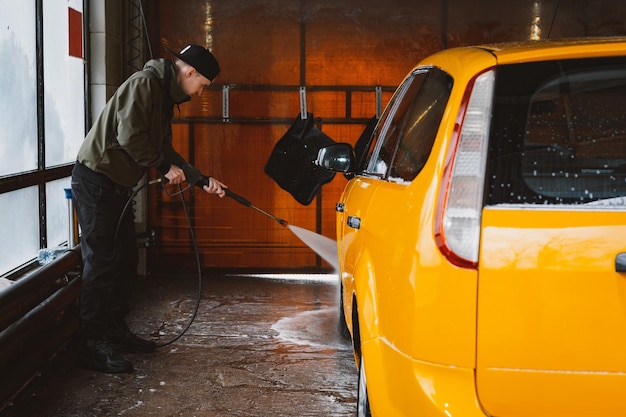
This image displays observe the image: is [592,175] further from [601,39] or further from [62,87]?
[62,87]

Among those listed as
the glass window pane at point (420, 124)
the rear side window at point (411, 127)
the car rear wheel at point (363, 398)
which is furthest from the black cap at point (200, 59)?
the car rear wheel at point (363, 398)

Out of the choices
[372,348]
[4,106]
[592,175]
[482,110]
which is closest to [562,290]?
[592,175]

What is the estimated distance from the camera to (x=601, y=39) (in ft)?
9.55

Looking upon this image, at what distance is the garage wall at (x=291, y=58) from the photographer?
885 centimetres

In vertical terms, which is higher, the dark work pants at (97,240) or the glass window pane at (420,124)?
the glass window pane at (420,124)

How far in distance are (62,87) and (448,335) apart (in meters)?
5.16

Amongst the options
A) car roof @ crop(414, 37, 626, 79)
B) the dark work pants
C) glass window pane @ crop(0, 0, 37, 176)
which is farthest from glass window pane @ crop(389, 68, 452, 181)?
glass window pane @ crop(0, 0, 37, 176)

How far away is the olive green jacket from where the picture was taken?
211 inches

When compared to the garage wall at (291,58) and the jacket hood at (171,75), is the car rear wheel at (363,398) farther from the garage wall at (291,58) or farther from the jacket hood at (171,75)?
the garage wall at (291,58)

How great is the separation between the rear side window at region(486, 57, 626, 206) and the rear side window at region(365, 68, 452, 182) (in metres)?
0.26

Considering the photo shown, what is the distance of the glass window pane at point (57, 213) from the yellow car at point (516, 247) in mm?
4170

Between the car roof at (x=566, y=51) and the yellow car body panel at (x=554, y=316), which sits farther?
the car roof at (x=566, y=51)

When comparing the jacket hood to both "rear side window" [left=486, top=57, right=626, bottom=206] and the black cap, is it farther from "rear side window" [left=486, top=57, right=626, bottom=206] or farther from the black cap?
"rear side window" [left=486, top=57, right=626, bottom=206]

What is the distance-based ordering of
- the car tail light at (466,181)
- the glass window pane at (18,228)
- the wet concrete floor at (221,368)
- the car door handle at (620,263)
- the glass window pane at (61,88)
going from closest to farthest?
the car door handle at (620,263) → the car tail light at (466,181) → the wet concrete floor at (221,368) → the glass window pane at (18,228) → the glass window pane at (61,88)
